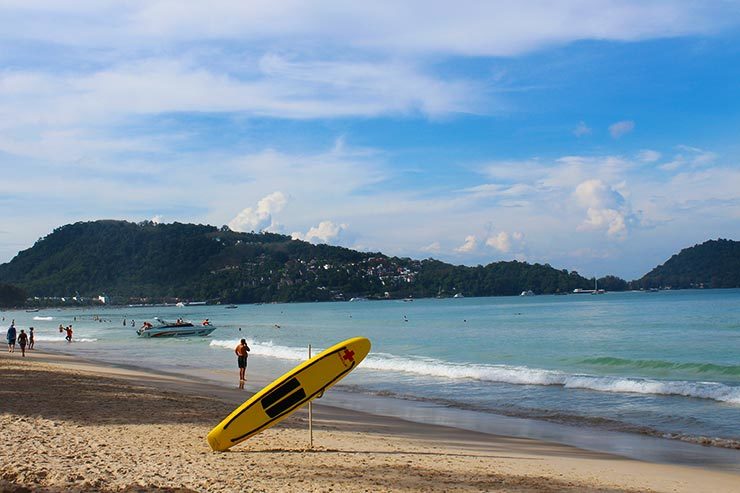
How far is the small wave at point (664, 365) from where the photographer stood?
25188 mm

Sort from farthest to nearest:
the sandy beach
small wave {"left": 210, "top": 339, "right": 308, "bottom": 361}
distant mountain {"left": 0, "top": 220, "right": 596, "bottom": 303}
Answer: distant mountain {"left": 0, "top": 220, "right": 596, "bottom": 303} → small wave {"left": 210, "top": 339, "right": 308, "bottom": 361} → the sandy beach

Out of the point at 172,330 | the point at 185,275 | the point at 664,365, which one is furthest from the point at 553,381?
the point at 185,275

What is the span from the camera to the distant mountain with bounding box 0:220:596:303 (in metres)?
185

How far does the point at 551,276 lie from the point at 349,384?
585 feet

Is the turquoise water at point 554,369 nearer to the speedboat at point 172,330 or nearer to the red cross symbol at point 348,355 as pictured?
the speedboat at point 172,330

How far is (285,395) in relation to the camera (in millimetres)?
10406

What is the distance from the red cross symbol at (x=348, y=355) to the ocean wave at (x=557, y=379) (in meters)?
11.5

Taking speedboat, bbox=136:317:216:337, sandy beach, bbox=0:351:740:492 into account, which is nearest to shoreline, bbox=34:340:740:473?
sandy beach, bbox=0:351:740:492

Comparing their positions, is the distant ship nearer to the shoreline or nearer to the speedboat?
the speedboat

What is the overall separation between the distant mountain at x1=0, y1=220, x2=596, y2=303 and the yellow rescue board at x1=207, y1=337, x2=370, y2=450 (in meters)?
174

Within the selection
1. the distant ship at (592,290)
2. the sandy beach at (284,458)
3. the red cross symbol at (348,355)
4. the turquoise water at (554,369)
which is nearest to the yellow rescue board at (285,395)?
the red cross symbol at (348,355)

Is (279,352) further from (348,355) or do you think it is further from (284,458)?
(284,458)

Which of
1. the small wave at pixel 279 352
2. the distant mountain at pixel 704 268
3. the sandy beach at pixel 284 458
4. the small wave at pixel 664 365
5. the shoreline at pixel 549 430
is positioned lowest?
the small wave at pixel 279 352

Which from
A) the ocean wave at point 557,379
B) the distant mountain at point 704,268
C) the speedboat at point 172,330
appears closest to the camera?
the ocean wave at point 557,379
